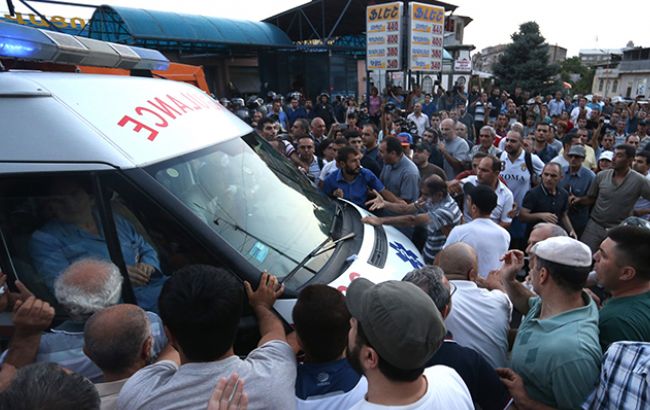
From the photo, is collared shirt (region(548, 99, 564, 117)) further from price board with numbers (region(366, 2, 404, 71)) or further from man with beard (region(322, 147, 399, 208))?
man with beard (region(322, 147, 399, 208))

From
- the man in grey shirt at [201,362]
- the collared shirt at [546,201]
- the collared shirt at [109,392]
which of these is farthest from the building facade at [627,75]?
the collared shirt at [109,392]

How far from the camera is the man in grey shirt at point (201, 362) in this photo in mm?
1411

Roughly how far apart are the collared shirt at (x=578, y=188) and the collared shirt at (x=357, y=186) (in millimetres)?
2348

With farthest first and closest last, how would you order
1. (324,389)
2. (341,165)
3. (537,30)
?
(537,30)
(341,165)
(324,389)

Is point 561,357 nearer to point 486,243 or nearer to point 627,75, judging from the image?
point 486,243

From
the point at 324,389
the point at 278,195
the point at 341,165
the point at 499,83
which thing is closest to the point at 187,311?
the point at 324,389

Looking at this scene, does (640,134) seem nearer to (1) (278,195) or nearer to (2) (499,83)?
(1) (278,195)

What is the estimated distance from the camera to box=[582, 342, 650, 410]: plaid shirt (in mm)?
1509

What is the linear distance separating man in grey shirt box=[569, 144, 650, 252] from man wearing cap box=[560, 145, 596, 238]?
0.30 ft

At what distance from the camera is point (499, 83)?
2902 cm

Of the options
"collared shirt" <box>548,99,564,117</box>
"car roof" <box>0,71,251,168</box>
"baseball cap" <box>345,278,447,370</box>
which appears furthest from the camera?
"collared shirt" <box>548,99,564,117</box>

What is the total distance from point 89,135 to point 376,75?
2302 centimetres

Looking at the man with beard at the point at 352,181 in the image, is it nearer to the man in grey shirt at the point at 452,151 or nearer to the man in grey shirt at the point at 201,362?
the man in grey shirt at the point at 452,151

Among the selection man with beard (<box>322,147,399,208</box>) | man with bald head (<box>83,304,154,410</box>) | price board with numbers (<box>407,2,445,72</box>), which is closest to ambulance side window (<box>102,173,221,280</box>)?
man with bald head (<box>83,304,154,410</box>)
